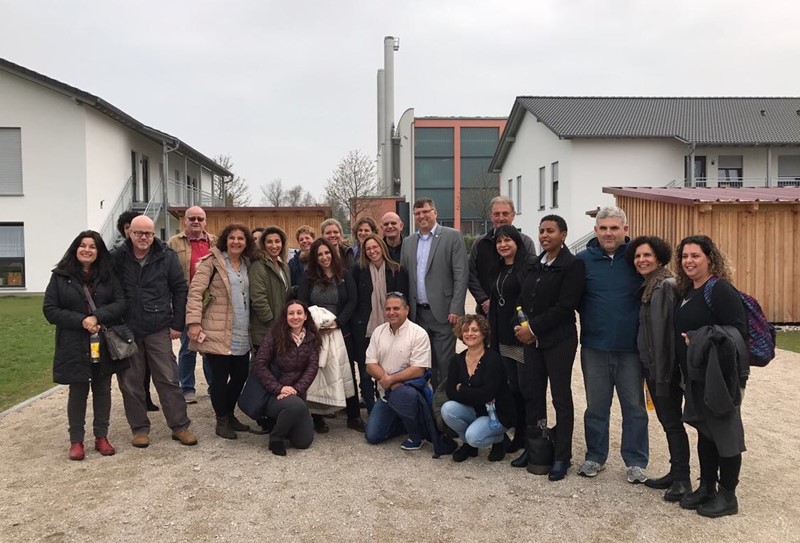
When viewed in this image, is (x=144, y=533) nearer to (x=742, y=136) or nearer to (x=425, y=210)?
(x=425, y=210)

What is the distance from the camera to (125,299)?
555 centimetres

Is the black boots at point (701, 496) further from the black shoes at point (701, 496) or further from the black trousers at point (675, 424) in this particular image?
the black trousers at point (675, 424)

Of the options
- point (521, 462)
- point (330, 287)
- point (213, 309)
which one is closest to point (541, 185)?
point (330, 287)

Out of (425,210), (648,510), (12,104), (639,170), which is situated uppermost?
(12,104)

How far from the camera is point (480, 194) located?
51594 mm

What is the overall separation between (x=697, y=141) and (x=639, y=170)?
8.00ft

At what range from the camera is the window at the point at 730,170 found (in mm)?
28281

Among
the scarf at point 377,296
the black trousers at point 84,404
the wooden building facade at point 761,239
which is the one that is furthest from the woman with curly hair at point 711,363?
the wooden building facade at point 761,239

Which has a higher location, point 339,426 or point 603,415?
point 603,415

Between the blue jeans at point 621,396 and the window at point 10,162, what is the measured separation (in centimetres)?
2267

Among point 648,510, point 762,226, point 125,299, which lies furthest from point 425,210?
point 762,226

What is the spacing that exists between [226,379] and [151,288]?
3.56 ft

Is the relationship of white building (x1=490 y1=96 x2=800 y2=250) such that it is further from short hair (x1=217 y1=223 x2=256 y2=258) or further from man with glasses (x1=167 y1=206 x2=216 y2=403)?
short hair (x1=217 y1=223 x2=256 y2=258)

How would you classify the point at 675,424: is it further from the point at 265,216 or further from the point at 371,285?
the point at 265,216
